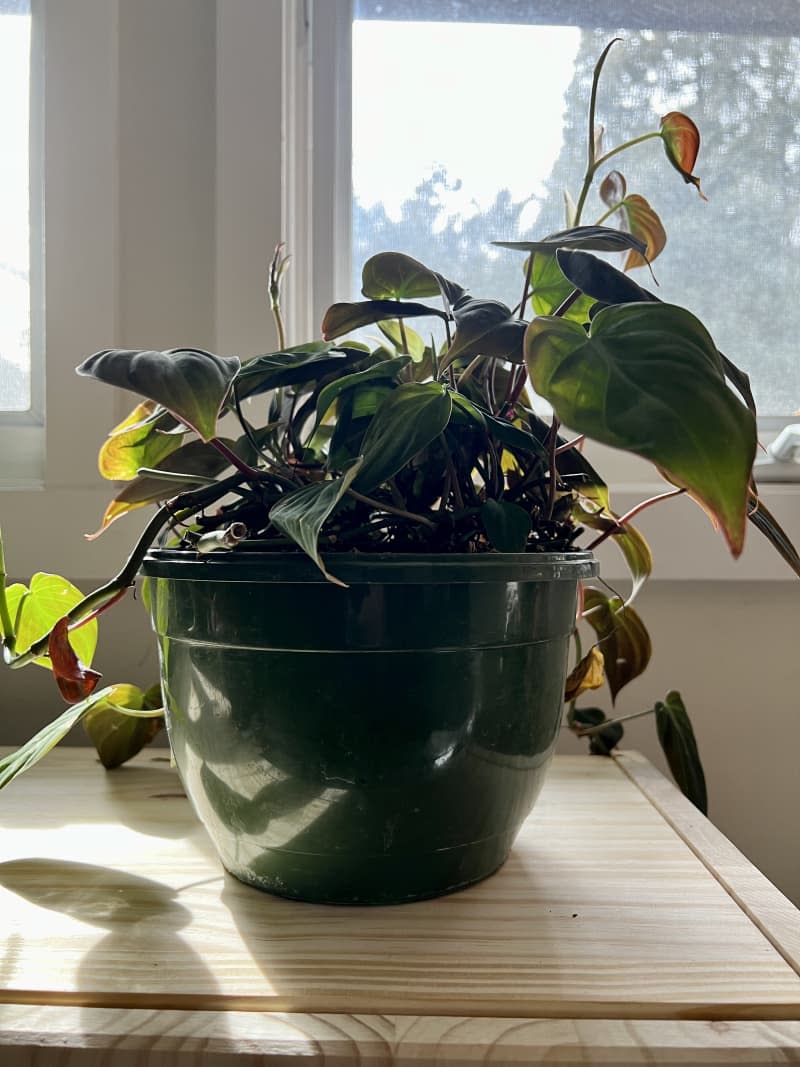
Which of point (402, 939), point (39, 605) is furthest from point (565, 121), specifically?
point (402, 939)

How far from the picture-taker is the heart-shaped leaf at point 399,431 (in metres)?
0.43

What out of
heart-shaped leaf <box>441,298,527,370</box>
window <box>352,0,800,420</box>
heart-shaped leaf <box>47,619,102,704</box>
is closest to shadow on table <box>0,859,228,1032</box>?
heart-shaped leaf <box>47,619,102,704</box>

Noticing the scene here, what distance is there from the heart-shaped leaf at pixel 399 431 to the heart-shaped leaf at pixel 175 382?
81 millimetres

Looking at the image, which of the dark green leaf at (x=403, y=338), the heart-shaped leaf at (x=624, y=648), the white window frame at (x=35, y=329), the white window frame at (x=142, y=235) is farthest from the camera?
the white window frame at (x=35, y=329)

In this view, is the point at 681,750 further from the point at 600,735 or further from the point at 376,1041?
the point at 376,1041

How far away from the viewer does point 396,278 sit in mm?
575

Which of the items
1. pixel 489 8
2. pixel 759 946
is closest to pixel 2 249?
pixel 489 8

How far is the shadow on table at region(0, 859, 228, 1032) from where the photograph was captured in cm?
42

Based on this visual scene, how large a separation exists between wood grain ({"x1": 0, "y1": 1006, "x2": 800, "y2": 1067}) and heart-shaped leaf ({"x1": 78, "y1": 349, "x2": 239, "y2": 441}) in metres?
0.27

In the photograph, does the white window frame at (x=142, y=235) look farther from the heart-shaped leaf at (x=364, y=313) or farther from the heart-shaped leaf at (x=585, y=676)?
the heart-shaped leaf at (x=364, y=313)

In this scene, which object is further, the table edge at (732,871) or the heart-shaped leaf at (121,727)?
the heart-shaped leaf at (121,727)

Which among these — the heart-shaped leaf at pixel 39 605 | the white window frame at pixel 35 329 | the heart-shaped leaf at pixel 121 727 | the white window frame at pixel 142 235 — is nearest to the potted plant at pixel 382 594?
the heart-shaped leaf at pixel 39 605

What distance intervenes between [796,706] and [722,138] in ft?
2.58

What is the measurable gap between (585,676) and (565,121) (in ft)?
2.67
